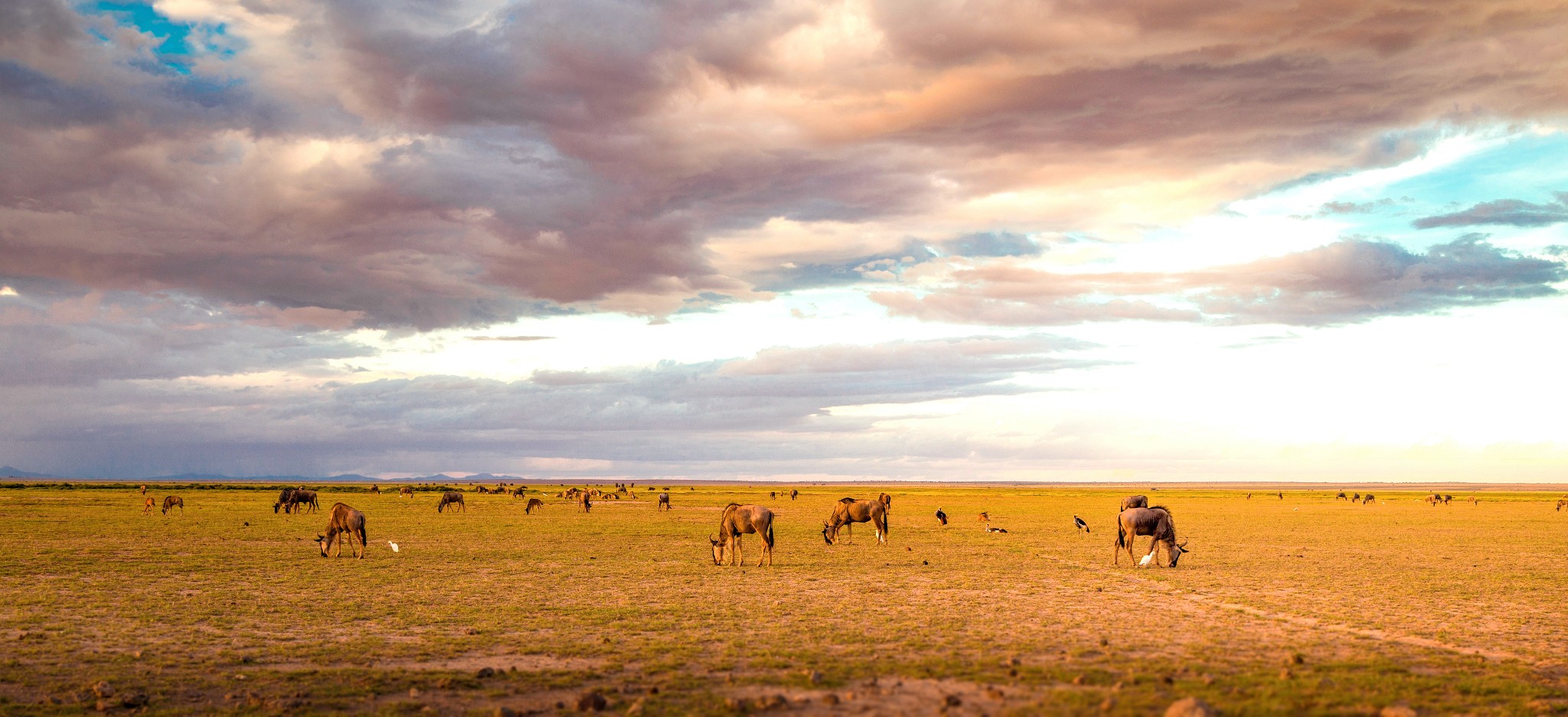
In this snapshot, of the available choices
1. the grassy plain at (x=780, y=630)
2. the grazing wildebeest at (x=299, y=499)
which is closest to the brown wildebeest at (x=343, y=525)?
the grassy plain at (x=780, y=630)

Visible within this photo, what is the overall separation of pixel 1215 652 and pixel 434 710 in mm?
11125

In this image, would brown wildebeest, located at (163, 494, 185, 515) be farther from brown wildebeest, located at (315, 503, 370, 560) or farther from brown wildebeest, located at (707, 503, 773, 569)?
brown wildebeest, located at (707, 503, 773, 569)

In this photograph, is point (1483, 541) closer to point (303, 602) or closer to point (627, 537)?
point (627, 537)

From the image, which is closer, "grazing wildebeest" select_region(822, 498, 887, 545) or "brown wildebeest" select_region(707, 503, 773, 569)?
"brown wildebeest" select_region(707, 503, 773, 569)

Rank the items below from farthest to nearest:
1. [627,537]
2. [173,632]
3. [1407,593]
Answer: [627,537]
[1407,593]
[173,632]

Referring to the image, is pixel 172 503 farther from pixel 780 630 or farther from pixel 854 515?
pixel 780 630

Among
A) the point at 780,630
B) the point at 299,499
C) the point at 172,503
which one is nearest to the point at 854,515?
the point at 780,630

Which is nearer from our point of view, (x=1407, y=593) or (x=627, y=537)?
(x=1407, y=593)

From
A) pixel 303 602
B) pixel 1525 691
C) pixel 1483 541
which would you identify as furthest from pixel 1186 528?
pixel 303 602

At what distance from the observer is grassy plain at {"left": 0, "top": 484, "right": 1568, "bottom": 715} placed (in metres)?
11.5

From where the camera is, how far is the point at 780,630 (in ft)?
53.6

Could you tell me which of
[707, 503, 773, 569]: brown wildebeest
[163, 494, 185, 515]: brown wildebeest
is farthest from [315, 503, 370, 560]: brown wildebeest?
[163, 494, 185, 515]: brown wildebeest

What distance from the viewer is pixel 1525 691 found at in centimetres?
1182

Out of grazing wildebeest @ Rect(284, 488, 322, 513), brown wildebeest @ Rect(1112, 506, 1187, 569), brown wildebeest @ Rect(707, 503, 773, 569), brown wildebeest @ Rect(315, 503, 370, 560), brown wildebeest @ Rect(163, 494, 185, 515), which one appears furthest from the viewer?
grazing wildebeest @ Rect(284, 488, 322, 513)
